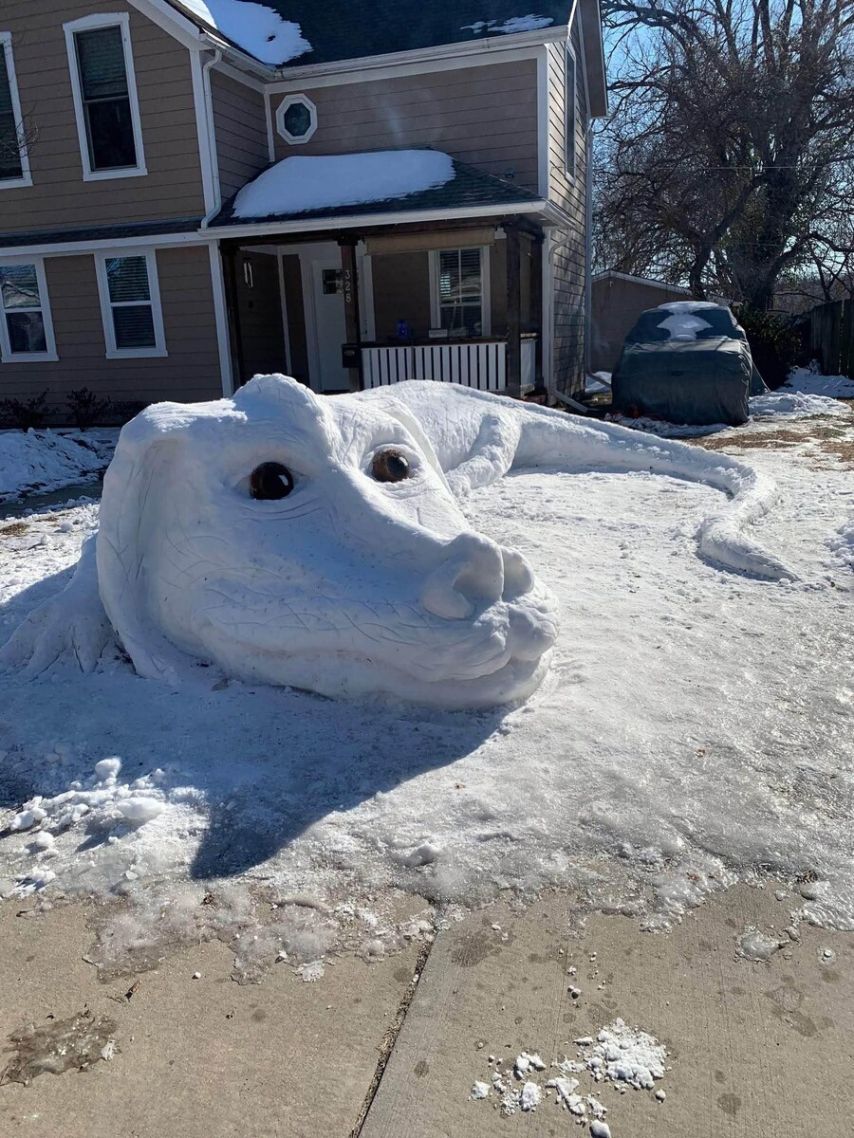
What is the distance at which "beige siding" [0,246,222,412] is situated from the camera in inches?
505

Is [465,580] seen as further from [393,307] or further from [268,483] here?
[393,307]

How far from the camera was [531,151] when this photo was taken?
12.1 metres

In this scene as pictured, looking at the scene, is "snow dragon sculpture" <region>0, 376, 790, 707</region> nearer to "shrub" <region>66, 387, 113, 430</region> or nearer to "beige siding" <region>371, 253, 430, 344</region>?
"shrub" <region>66, 387, 113, 430</region>

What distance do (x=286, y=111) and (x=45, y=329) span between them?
507 cm

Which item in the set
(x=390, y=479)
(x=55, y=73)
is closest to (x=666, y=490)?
(x=390, y=479)

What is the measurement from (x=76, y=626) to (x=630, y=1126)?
8.76ft

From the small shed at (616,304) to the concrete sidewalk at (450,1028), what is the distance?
18.3 m

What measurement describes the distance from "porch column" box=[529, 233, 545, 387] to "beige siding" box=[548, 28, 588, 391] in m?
0.32

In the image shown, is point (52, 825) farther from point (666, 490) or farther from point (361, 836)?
point (666, 490)

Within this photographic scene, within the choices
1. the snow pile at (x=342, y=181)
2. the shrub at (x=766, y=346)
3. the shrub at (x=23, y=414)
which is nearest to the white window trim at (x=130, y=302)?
the shrub at (x=23, y=414)

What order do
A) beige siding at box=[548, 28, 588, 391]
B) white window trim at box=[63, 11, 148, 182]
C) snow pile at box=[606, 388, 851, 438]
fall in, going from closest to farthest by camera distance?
snow pile at box=[606, 388, 851, 438] → white window trim at box=[63, 11, 148, 182] → beige siding at box=[548, 28, 588, 391]

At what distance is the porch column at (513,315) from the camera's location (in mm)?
11344

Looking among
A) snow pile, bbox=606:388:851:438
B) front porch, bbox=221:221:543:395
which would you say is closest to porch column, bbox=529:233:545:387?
front porch, bbox=221:221:543:395

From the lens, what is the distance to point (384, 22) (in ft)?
42.1
